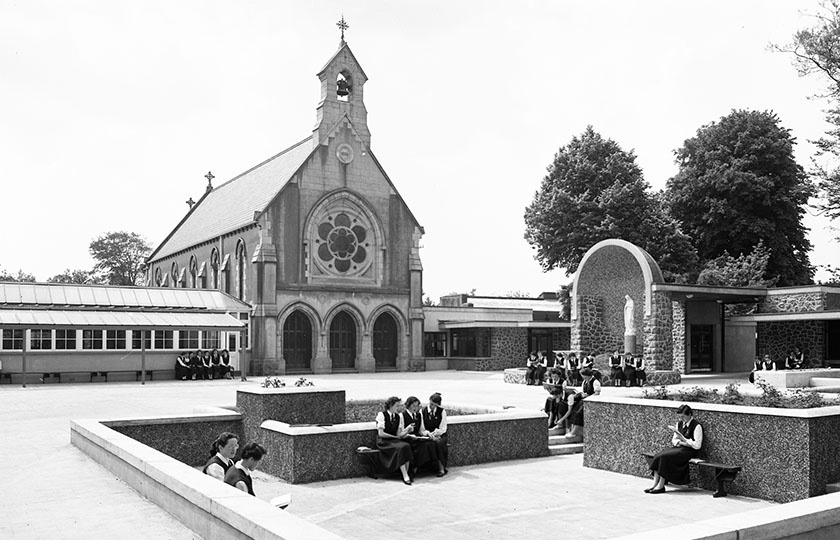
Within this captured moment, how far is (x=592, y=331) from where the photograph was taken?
1457 inches

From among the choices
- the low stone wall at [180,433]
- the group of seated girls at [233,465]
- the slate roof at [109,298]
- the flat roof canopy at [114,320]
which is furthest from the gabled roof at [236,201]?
the group of seated girls at [233,465]

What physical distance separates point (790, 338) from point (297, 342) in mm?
24126

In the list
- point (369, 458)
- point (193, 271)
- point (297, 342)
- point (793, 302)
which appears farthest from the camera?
point (193, 271)

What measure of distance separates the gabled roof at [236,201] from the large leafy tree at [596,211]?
14278 mm

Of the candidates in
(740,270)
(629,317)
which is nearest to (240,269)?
(629,317)

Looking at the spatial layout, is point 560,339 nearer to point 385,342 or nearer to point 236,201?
point 385,342

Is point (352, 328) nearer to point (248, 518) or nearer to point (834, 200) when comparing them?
point (834, 200)

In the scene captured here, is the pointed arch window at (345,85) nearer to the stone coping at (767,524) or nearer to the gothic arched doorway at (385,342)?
the gothic arched doorway at (385,342)

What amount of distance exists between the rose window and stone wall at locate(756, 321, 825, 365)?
69.2 feet

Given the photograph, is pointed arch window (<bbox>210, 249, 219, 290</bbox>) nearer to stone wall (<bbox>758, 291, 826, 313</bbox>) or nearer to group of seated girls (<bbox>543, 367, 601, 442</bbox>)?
stone wall (<bbox>758, 291, 826, 313</bbox>)

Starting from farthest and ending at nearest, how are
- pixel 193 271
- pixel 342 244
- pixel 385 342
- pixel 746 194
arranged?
pixel 193 271, pixel 746 194, pixel 385 342, pixel 342 244

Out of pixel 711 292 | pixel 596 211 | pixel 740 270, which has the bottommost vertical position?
pixel 711 292

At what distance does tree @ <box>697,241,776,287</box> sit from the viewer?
1753 inches

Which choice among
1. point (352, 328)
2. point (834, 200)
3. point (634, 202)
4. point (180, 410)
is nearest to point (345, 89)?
point (352, 328)
